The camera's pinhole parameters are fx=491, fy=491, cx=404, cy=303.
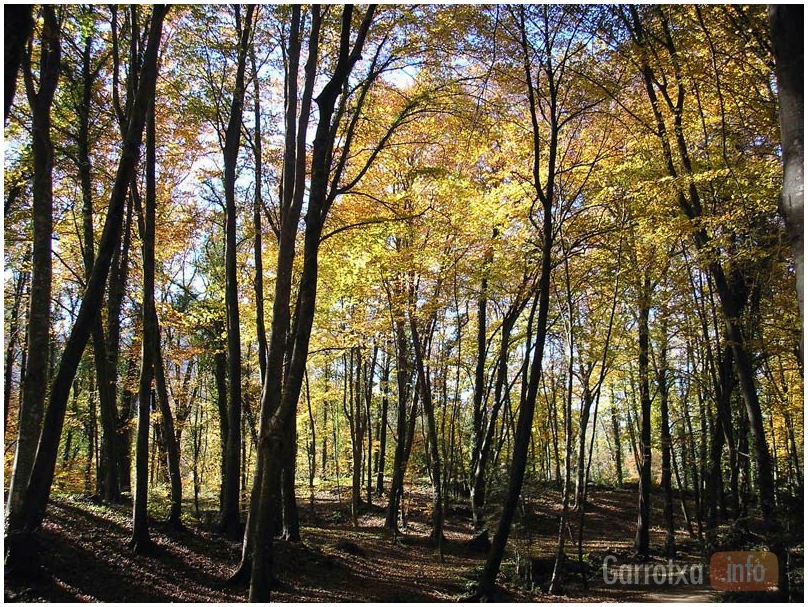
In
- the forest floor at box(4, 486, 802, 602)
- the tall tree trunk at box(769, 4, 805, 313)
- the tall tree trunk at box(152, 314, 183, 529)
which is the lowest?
the forest floor at box(4, 486, 802, 602)

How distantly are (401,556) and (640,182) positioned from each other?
1053cm

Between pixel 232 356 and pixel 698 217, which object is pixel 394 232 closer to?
pixel 232 356

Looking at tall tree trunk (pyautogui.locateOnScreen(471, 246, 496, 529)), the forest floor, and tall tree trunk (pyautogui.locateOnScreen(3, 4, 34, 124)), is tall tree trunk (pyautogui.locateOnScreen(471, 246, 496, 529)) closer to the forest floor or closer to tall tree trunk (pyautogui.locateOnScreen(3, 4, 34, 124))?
the forest floor

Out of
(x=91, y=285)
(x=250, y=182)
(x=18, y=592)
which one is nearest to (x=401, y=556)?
(x=18, y=592)

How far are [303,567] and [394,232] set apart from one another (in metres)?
6.75

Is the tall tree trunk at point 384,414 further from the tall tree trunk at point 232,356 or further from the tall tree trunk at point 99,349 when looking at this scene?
the tall tree trunk at point 99,349

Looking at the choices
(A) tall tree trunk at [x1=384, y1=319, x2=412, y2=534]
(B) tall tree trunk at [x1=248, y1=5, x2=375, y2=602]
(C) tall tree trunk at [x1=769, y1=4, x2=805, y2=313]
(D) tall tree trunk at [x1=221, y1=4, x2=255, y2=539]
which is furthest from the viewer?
(A) tall tree trunk at [x1=384, y1=319, x2=412, y2=534]

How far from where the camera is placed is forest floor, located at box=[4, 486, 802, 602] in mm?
6711

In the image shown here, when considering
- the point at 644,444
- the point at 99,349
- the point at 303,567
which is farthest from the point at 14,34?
the point at 644,444

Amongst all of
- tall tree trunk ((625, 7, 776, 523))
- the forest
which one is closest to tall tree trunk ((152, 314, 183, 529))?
the forest

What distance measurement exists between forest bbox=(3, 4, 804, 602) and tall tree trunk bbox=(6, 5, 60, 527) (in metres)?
0.03

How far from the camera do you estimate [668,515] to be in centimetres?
1313

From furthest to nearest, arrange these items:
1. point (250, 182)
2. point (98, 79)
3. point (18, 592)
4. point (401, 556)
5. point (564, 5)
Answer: point (250, 182) → point (401, 556) → point (98, 79) → point (564, 5) → point (18, 592)

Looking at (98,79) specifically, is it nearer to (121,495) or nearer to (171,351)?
(171,351)
